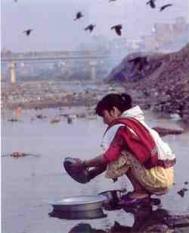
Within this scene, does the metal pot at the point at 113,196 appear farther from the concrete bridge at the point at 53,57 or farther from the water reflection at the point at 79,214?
the concrete bridge at the point at 53,57

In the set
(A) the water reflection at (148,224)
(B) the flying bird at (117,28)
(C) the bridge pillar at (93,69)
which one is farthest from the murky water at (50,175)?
(B) the flying bird at (117,28)

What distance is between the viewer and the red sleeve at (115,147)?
3.03 meters

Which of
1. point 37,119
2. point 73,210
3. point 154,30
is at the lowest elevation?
point 73,210

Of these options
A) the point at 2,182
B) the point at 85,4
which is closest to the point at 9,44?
the point at 85,4

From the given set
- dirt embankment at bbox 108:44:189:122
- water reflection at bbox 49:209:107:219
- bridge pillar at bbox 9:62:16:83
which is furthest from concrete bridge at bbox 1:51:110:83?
water reflection at bbox 49:209:107:219

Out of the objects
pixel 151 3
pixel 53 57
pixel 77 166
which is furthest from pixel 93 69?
pixel 77 166

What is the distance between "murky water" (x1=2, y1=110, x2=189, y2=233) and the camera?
2959 millimetres

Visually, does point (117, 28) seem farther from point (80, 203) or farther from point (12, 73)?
point (80, 203)

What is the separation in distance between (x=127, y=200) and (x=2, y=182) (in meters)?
0.57

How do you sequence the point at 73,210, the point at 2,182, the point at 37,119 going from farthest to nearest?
the point at 37,119, the point at 2,182, the point at 73,210

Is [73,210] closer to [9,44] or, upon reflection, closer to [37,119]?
[9,44]

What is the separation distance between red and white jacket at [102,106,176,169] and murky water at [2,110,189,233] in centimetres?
20

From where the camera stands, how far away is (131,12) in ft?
11.1

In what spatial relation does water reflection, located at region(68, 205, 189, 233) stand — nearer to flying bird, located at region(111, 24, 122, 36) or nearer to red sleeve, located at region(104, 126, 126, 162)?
red sleeve, located at region(104, 126, 126, 162)
